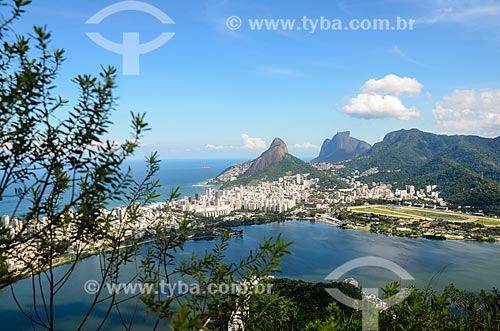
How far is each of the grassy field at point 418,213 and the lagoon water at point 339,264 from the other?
5171 millimetres

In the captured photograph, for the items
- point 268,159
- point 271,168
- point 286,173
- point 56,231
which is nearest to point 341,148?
point 268,159

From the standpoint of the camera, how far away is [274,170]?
42.2 meters

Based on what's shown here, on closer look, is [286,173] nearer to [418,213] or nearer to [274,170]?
[274,170]

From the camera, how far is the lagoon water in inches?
365

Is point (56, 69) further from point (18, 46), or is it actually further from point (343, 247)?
point (343, 247)

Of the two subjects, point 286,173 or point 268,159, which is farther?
point 268,159

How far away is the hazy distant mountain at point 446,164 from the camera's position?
89.2 feet

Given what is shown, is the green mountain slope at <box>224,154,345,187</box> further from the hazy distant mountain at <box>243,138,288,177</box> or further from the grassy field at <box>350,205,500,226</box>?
the grassy field at <box>350,205,500,226</box>

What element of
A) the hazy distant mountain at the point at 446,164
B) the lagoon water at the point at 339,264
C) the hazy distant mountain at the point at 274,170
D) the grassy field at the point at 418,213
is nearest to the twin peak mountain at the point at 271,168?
the hazy distant mountain at the point at 274,170

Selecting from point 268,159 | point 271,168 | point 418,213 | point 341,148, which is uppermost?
point 341,148

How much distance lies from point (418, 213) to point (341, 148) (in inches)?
1875

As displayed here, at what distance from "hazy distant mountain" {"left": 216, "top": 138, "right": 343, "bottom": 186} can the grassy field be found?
11691 millimetres

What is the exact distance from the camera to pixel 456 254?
1512cm

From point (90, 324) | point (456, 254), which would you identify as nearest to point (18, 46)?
point (90, 324)
